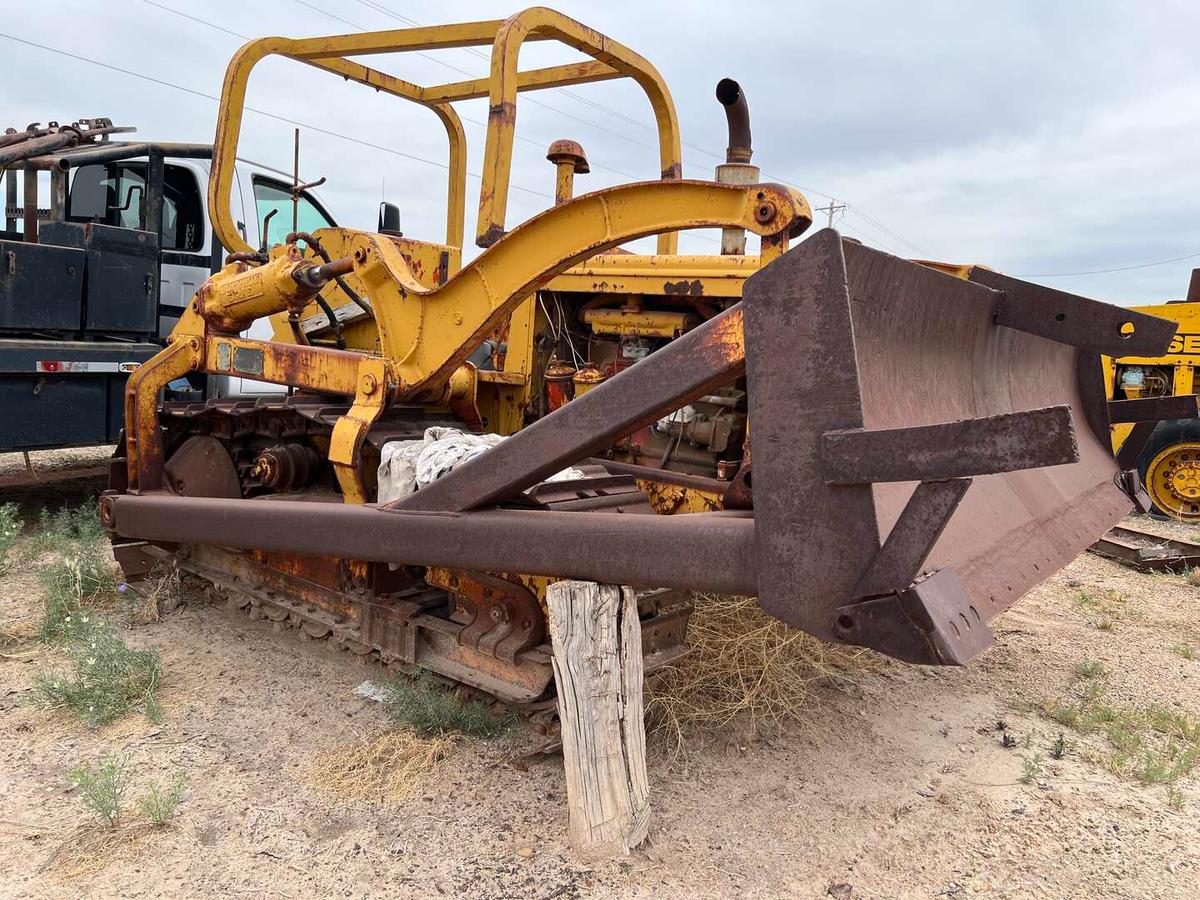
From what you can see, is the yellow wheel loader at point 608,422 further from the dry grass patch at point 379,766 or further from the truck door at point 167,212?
the truck door at point 167,212

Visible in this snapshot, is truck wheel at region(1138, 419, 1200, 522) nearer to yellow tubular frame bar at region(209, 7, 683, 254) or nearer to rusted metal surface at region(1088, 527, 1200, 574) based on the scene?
rusted metal surface at region(1088, 527, 1200, 574)

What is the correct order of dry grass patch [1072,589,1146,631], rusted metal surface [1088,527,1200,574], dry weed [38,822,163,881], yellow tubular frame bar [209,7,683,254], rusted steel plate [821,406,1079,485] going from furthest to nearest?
rusted metal surface [1088,527,1200,574]
dry grass patch [1072,589,1146,631]
yellow tubular frame bar [209,7,683,254]
dry weed [38,822,163,881]
rusted steel plate [821,406,1079,485]

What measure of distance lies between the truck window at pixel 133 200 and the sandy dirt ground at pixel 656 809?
4.26 metres

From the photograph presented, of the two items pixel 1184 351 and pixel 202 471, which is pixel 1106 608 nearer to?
pixel 1184 351

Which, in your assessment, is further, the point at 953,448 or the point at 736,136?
the point at 736,136

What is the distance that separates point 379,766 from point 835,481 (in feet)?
6.44

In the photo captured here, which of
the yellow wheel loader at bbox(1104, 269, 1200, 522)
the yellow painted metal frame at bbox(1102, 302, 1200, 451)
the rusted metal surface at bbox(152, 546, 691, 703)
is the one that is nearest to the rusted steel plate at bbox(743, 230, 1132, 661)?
the rusted metal surface at bbox(152, 546, 691, 703)

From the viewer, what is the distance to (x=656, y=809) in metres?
2.76

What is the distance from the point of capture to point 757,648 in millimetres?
3752

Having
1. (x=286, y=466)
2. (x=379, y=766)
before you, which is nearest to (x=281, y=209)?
(x=286, y=466)

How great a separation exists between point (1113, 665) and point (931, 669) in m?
0.96

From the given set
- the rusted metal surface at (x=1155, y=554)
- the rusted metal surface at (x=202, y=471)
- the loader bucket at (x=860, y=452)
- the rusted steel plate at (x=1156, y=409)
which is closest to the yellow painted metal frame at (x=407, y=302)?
the rusted metal surface at (x=202, y=471)

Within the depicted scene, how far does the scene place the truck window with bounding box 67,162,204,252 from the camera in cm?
696

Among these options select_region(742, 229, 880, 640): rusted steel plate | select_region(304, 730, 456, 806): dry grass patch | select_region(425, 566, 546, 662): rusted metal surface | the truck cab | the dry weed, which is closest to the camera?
select_region(742, 229, 880, 640): rusted steel plate
